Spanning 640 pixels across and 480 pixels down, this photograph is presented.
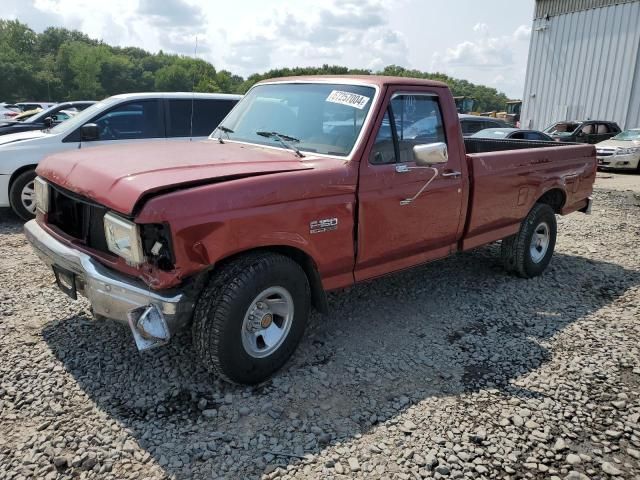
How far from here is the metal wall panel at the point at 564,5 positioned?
20438mm

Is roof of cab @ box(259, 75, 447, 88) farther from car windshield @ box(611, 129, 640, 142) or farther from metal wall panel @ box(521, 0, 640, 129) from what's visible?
metal wall panel @ box(521, 0, 640, 129)

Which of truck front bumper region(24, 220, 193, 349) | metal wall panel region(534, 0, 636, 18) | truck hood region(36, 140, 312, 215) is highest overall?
metal wall panel region(534, 0, 636, 18)

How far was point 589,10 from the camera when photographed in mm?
20812

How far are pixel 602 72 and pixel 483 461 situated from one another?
74.2 feet

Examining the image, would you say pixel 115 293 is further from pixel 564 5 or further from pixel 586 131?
pixel 564 5

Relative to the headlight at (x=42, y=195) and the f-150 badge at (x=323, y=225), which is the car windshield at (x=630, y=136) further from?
the headlight at (x=42, y=195)

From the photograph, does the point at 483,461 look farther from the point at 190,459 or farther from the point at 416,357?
the point at 190,459

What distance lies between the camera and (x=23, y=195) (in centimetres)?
702

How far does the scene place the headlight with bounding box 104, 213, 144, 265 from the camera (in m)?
2.80

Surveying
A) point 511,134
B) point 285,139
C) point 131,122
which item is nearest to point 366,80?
point 285,139

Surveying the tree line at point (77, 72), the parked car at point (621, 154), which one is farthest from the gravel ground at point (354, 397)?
the tree line at point (77, 72)

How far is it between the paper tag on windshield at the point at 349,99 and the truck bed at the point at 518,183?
125cm

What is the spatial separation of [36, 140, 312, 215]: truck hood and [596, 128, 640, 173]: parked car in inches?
572

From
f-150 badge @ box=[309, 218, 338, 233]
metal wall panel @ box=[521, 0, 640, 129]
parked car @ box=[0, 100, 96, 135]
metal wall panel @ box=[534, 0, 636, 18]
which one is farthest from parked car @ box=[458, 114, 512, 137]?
metal wall panel @ box=[534, 0, 636, 18]
